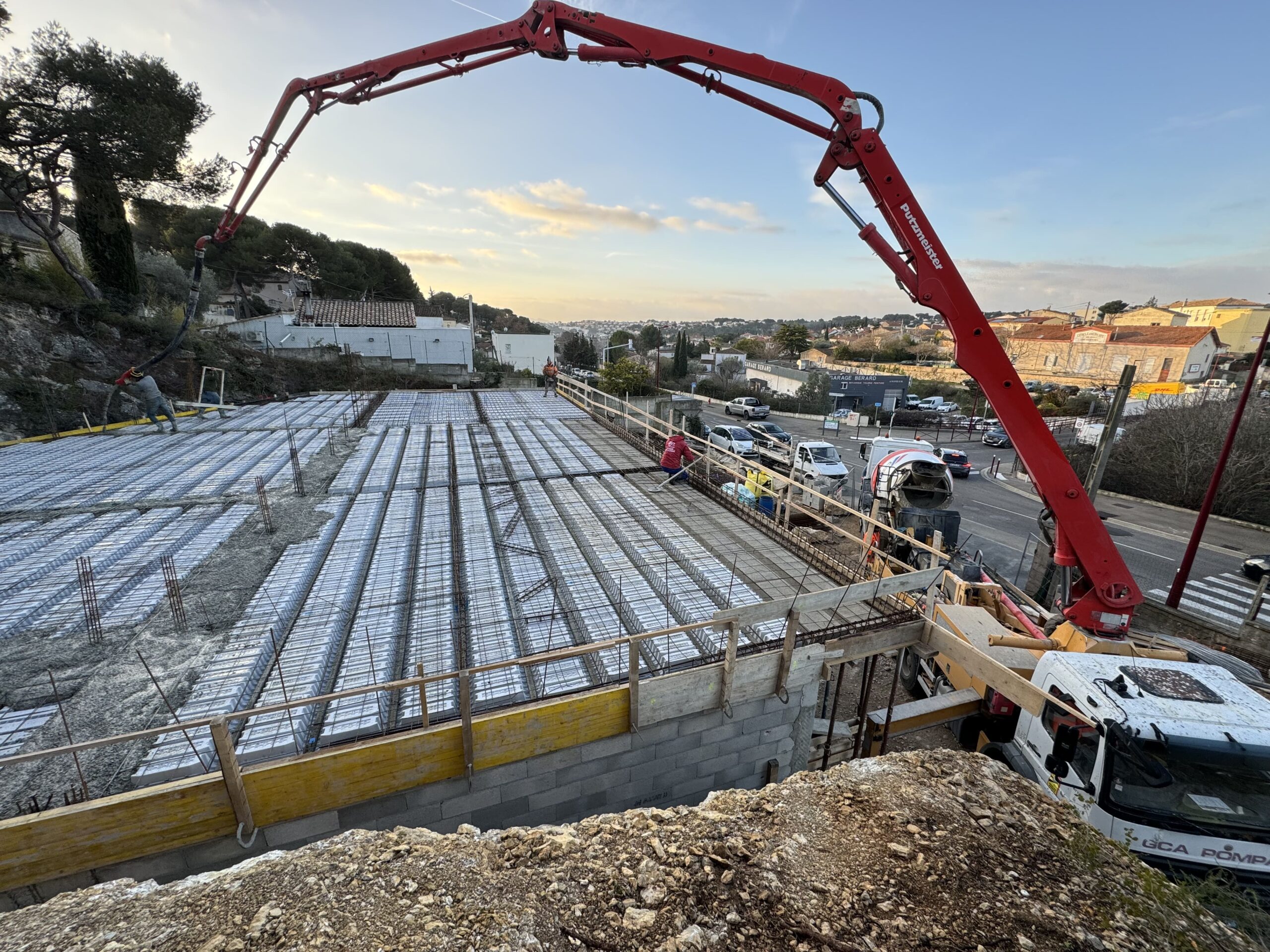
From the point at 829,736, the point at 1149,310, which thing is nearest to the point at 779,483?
the point at 829,736

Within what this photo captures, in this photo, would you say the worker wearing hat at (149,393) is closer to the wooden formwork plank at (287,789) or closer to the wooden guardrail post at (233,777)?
the wooden formwork plank at (287,789)

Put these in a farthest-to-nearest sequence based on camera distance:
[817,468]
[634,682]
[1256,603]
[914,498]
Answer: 1. [817,468]
2. [914,498]
3. [1256,603]
4. [634,682]

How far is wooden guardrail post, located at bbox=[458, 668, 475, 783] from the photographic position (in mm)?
3811

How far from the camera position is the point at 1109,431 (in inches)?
338

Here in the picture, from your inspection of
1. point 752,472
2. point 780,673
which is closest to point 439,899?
point 780,673

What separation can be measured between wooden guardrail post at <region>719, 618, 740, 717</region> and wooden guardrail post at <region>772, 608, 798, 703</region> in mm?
544

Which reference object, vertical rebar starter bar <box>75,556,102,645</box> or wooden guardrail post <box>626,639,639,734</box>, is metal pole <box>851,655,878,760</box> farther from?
vertical rebar starter bar <box>75,556,102,645</box>

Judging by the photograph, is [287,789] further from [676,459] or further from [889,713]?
[676,459]

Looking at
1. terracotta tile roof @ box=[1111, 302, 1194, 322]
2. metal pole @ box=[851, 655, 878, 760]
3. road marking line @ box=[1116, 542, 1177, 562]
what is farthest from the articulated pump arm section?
terracotta tile roof @ box=[1111, 302, 1194, 322]

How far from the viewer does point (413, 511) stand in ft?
27.2

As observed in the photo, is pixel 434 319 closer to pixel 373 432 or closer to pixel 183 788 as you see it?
pixel 373 432

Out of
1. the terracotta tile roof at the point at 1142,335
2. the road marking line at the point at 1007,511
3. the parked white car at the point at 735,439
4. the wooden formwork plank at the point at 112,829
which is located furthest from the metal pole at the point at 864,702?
the terracotta tile roof at the point at 1142,335

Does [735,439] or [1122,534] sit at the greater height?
[735,439]

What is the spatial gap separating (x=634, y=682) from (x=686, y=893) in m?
1.65
